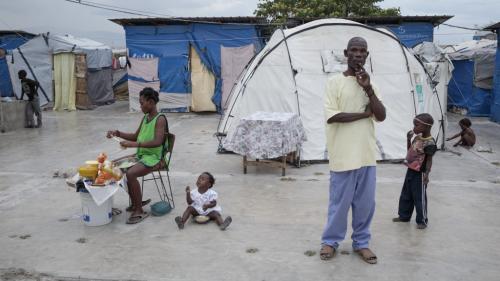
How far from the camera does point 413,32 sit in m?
15.7

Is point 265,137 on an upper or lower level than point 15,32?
lower

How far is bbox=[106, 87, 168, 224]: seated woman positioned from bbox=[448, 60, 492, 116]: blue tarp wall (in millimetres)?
12087

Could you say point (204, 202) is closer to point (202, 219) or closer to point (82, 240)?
point (202, 219)

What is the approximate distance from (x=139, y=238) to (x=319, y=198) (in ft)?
7.97

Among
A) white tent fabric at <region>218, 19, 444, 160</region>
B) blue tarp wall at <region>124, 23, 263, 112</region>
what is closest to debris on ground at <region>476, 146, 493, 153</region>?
white tent fabric at <region>218, 19, 444, 160</region>

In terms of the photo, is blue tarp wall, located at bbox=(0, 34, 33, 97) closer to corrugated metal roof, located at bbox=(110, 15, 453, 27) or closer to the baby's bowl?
corrugated metal roof, located at bbox=(110, 15, 453, 27)

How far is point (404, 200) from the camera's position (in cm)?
494

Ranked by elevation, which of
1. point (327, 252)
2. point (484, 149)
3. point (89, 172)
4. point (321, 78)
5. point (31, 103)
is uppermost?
point (321, 78)

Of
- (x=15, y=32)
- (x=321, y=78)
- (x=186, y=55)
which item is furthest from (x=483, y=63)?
(x=15, y=32)

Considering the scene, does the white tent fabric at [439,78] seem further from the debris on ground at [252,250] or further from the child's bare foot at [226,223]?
the debris on ground at [252,250]

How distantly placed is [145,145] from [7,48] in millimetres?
14682

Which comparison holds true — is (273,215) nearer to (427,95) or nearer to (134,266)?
(134,266)

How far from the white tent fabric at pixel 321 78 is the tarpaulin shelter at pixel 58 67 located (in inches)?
396

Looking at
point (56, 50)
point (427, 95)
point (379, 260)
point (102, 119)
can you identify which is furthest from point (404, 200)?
point (56, 50)
